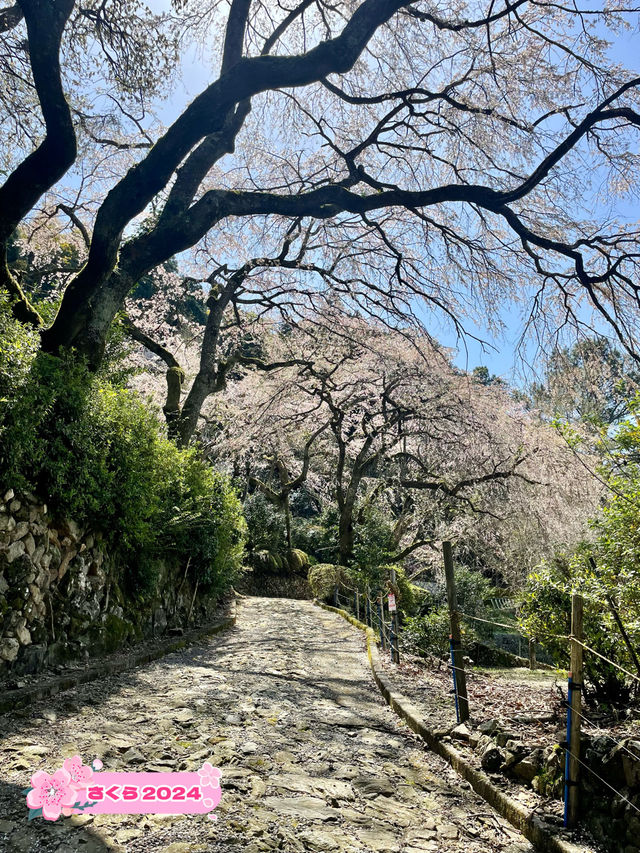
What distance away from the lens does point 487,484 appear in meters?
16.7

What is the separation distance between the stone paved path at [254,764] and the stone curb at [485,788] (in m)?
0.07

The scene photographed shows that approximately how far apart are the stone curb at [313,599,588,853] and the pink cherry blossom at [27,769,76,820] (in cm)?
246

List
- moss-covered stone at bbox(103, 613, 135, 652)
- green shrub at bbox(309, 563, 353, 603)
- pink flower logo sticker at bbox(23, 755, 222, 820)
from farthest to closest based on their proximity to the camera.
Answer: green shrub at bbox(309, 563, 353, 603)
moss-covered stone at bbox(103, 613, 135, 652)
pink flower logo sticker at bbox(23, 755, 222, 820)

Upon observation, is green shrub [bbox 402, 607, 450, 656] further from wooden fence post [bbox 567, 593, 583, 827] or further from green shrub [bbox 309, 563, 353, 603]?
green shrub [bbox 309, 563, 353, 603]

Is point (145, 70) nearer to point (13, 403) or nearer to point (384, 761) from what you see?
point (13, 403)

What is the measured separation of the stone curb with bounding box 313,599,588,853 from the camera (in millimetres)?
2783

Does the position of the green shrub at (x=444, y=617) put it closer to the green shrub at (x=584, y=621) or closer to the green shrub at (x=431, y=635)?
the green shrub at (x=431, y=635)

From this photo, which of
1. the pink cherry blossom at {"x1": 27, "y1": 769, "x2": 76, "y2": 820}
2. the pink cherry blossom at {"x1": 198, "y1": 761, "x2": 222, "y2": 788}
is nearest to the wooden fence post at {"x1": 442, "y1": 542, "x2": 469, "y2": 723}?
the pink cherry blossom at {"x1": 198, "y1": 761, "x2": 222, "y2": 788}

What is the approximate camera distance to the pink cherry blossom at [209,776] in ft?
10.2

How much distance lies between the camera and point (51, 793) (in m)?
2.75

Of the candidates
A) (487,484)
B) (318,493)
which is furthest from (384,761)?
(318,493)

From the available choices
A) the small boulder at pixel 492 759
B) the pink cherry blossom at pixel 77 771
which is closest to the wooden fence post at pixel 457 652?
the small boulder at pixel 492 759

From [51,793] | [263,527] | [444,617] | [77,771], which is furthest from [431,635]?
[263,527]

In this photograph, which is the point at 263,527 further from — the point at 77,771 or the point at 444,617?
the point at 77,771
